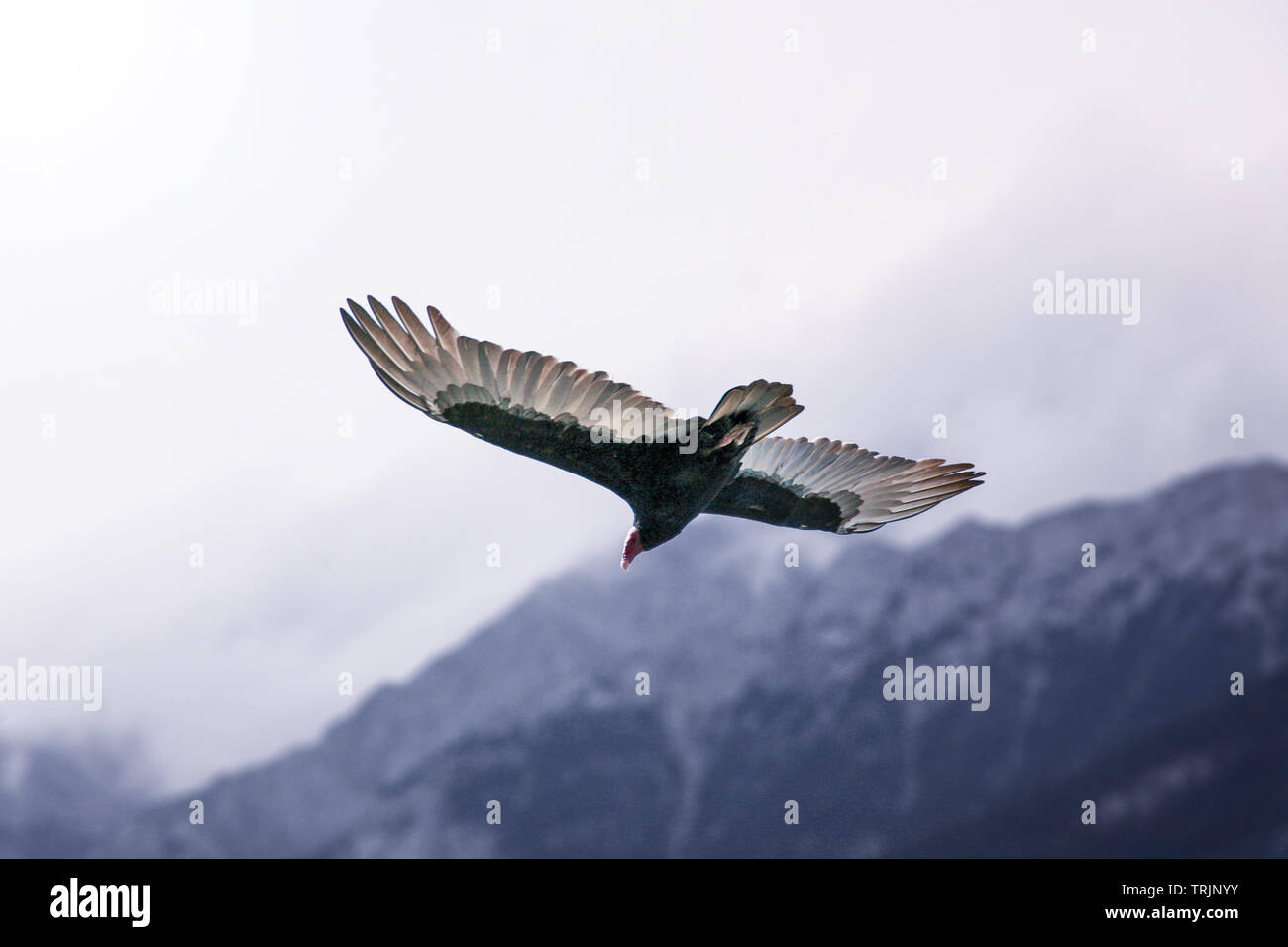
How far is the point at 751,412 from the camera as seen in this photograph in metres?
4.82

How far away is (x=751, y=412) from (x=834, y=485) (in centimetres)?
197

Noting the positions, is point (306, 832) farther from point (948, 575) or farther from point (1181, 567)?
point (1181, 567)

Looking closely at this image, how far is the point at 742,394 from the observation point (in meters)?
4.71

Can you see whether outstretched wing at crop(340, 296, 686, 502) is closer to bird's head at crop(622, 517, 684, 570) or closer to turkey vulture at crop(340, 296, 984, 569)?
turkey vulture at crop(340, 296, 984, 569)

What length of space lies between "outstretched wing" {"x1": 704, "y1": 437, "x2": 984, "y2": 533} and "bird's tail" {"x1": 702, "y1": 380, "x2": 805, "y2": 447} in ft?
5.12

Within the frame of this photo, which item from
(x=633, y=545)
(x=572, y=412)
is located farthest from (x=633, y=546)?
(x=572, y=412)

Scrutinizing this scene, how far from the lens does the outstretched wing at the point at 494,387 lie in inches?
194

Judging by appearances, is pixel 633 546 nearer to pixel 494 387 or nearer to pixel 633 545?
pixel 633 545

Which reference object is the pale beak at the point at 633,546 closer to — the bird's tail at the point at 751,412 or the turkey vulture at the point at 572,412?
the turkey vulture at the point at 572,412

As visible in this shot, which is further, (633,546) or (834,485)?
(834,485)

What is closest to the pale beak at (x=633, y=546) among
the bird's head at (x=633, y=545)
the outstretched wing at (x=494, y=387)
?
the bird's head at (x=633, y=545)

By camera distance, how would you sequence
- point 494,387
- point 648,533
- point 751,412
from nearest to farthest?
1. point 751,412
2. point 494,387
3. point 648,533
